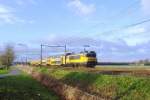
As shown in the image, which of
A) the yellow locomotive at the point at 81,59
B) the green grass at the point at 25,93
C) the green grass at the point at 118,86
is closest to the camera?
the green grass at the point at 118,86

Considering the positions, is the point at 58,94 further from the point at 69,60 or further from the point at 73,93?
the point at 69,60

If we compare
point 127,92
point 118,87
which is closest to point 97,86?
point 118,87

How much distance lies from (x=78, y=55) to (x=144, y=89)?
218ft

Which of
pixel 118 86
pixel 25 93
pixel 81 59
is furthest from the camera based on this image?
pixel 81 59

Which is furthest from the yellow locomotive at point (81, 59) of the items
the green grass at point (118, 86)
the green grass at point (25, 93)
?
the green grass at point (118, 86)

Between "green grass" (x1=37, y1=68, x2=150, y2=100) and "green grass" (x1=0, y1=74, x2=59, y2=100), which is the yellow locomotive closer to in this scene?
"green grass" (x1=0, y1=74, x2=59, y2=100)

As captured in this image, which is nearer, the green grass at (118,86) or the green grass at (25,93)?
the green grass at (118,86)

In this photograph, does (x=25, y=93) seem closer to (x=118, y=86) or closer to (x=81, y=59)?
(x=118, y=86)

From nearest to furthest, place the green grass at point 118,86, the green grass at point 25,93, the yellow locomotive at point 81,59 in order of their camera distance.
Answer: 1. the green grass at point 118,86
2. the green grass at point 25,93
3. the yellow locomotive at point 81,59

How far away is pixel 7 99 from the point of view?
34719 mm

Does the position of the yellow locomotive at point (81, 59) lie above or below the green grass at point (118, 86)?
above

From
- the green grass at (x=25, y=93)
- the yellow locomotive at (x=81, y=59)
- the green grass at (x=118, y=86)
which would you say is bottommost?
the green grass at (x=25, y=93)

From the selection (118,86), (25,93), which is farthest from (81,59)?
(118,86)

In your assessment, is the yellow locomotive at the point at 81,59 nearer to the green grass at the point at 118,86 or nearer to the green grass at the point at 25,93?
the green grass at the point at 25,93
